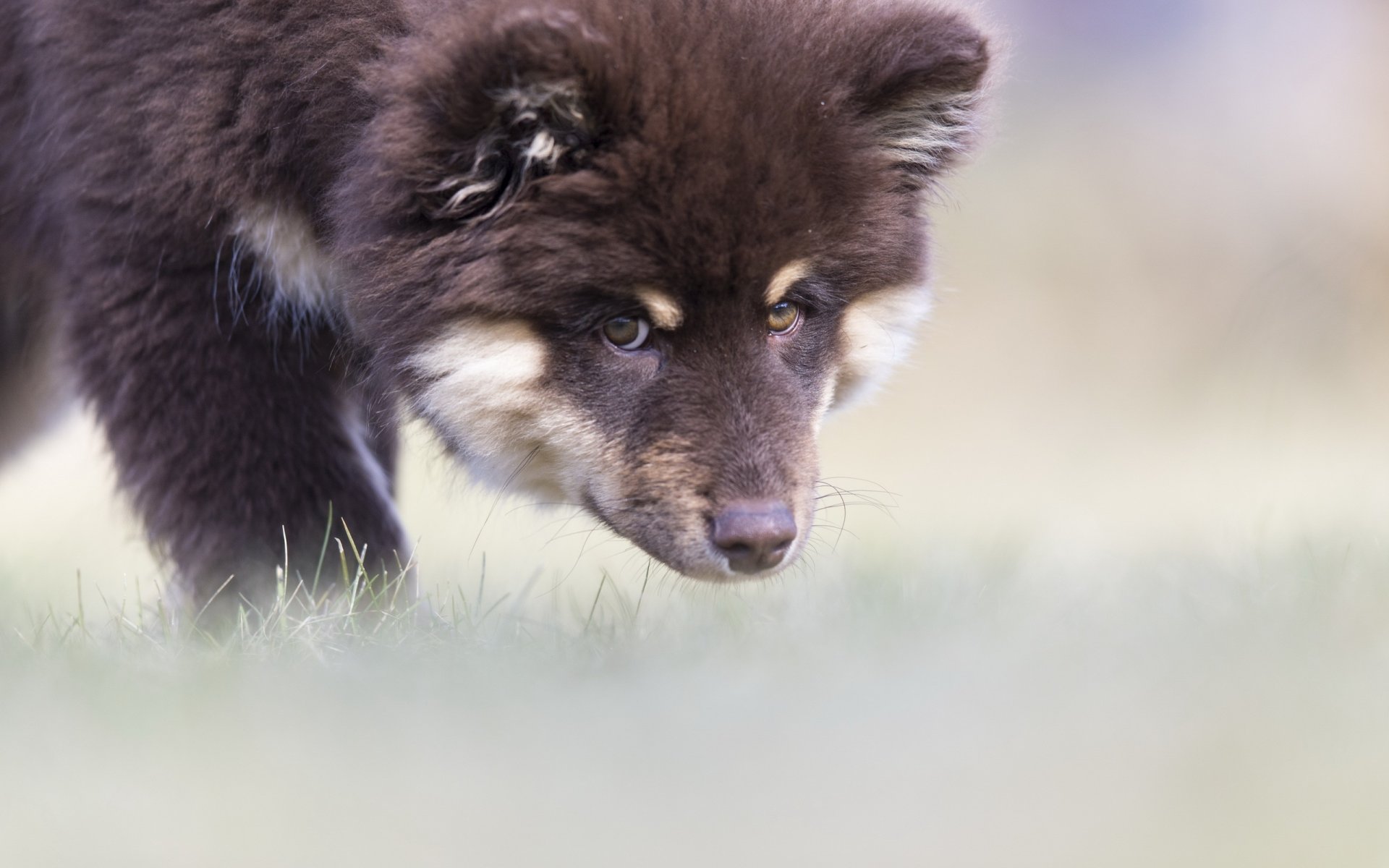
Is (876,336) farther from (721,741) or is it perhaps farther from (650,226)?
(721,741)

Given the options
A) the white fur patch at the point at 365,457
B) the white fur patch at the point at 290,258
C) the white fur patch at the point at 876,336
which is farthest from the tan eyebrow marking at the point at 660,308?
the white fur patch at the point at 365,457

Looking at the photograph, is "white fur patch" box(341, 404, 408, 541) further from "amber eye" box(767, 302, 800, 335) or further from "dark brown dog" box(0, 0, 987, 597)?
"amber eye" box(767, 302, 800, 335)

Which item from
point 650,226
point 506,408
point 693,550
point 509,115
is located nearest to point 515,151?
point 509,115

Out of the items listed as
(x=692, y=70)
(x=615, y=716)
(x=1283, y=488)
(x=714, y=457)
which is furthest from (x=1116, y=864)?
(x=1283, y=488)

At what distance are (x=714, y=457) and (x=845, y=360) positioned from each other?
824mm

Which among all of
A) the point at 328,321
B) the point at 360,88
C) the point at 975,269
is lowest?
the point at 975,269

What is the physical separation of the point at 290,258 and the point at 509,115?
1095mm

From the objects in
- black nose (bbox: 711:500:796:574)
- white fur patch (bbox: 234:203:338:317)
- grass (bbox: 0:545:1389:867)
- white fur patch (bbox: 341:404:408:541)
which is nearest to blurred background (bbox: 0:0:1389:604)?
white fur patch (bbox: 341:404:408:541)

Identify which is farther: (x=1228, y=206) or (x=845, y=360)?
(x=1228, y=206)

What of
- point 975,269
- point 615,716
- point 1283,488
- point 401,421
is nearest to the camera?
point 615,716

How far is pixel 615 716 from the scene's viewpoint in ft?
9.78

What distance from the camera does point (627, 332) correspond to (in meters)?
4.03

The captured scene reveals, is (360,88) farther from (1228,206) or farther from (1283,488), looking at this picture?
(1228,206)

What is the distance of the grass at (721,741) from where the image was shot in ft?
7.59
